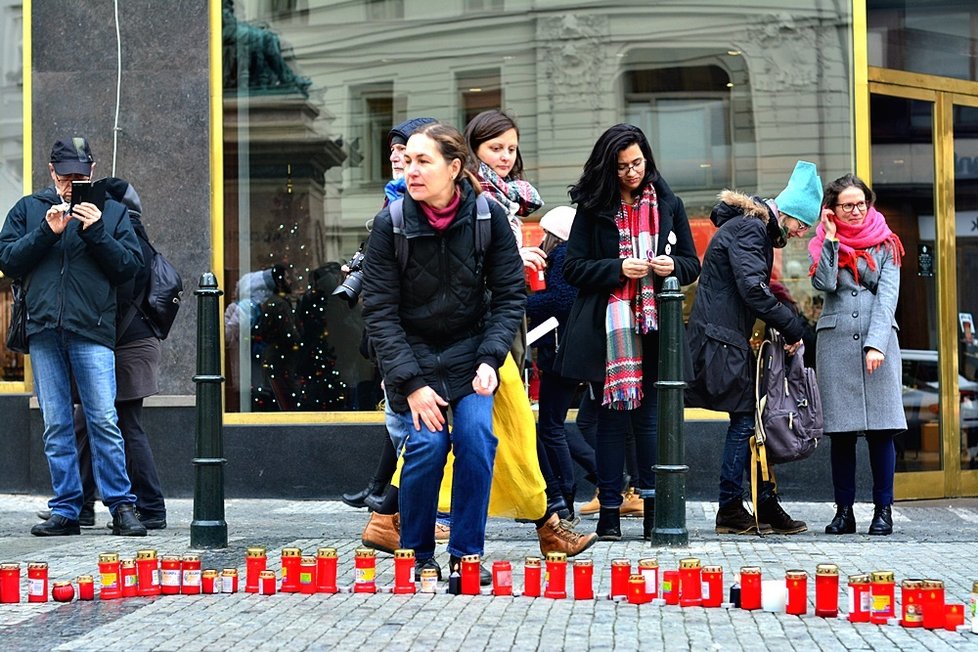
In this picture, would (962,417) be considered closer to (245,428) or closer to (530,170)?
(530,170)

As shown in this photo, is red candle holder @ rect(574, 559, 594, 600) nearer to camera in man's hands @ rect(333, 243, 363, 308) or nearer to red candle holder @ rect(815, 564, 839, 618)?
red candle holder @ rect(815, 564, 839, 618)

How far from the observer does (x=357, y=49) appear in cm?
1038

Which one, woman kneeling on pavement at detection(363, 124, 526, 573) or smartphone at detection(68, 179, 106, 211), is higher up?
smartphone at detection(68, 179, 106, 211)

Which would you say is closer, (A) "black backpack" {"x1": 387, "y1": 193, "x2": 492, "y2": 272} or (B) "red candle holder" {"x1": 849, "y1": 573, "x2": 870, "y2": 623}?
(B) "red candle holder" {"x1": 849, "y1": 573, "x2": 870, "y2": 623}

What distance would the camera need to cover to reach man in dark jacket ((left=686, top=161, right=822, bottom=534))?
25.0 feet

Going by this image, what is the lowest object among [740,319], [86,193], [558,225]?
[740,319]

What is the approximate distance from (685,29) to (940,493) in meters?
3.45

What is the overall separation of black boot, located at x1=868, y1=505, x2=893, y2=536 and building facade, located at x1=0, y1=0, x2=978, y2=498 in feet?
7.46

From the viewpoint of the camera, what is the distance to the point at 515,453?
6.07 m

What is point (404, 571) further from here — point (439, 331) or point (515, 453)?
point (439, 331)

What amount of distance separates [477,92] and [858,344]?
3436mm

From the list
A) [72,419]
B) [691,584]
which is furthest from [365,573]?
[72,419]

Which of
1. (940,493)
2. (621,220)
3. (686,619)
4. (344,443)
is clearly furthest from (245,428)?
(686,619)

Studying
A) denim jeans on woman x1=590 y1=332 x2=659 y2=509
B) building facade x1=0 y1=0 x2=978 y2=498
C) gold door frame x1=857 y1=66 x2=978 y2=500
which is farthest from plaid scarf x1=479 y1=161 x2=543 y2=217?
gold door frame x1=857 y1=66 x2=978 y2=500
